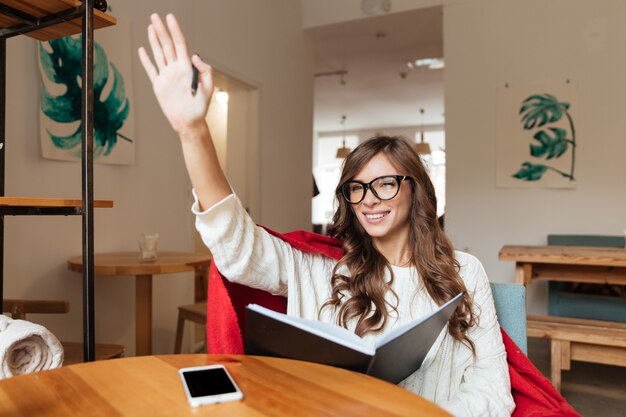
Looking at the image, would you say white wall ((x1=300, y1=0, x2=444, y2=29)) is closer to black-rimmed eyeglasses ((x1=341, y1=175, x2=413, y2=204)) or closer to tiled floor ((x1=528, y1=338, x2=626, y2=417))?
tiled floor ((x1=528, y1=338, x2=626, y2=417))

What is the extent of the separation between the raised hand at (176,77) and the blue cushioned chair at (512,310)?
99 centimetres

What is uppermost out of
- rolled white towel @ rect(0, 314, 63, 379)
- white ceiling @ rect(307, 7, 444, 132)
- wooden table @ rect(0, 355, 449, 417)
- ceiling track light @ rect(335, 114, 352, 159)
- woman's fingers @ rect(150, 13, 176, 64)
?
white ceiling @ rect(307, 7, 444, 132)

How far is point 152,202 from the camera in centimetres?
296

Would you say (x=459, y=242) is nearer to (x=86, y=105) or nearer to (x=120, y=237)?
(x=120, y=237)

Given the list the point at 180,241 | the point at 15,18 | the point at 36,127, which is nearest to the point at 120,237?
the point at 180,241

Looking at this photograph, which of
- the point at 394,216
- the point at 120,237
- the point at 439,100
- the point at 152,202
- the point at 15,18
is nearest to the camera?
the point at 394,216

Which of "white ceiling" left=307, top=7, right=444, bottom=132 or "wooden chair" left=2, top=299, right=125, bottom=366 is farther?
"white ceiling" left=307, top=7, right=444, bottom=132

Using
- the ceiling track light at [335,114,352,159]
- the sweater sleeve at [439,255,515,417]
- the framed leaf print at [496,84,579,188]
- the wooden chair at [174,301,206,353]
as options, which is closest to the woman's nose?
the sweater sleeve at [439,255,515,417]

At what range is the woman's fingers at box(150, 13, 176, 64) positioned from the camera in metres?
0.89

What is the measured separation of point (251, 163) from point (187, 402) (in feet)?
11.2

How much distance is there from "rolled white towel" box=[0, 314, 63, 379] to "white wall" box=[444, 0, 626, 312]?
3.50 m

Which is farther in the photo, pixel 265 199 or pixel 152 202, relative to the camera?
pixel 265 199

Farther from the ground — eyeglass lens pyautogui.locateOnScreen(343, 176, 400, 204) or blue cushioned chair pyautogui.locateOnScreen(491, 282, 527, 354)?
eyeglass lens pyautogui.locateOnScreen(343, 176, 400, 204)

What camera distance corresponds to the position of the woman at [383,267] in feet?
3.40
